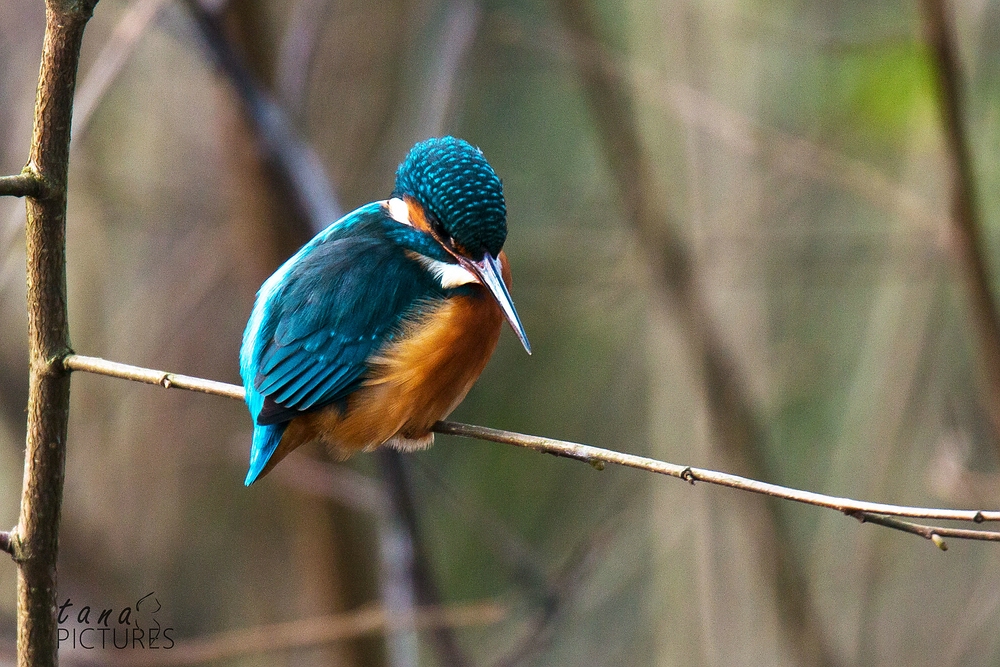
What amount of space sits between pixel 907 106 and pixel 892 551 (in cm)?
191

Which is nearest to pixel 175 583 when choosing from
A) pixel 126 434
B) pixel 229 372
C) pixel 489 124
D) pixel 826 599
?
pixel 126 434

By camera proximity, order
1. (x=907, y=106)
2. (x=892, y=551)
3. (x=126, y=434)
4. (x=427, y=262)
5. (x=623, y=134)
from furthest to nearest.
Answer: (x=126, y=434)
(x=892, y=551)
(x=623, y=134)
(x=907, y=106)
(x=427, y=262)

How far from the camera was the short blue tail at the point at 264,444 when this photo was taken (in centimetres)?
215

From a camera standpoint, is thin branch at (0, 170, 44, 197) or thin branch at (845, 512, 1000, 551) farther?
thin branch at (0, 170, 44, 197)

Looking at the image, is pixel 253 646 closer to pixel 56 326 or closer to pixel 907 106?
pixel 56 326

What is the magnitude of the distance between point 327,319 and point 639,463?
3.58 ft

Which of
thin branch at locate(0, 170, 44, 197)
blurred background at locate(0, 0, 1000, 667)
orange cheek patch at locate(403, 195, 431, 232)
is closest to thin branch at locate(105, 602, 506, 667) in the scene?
blurred background at locate(0, 0, 1000, 667)

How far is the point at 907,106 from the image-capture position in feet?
10.1

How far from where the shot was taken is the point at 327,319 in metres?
2.28

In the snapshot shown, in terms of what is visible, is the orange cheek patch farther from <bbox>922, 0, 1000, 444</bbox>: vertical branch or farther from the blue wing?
<bbox>922, 0, 1000, 444</bbox>: vertical branch

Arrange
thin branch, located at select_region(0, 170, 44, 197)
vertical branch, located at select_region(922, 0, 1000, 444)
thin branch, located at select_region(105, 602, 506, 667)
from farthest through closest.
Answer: thin branch, located at select_region(105, 602, 506, 667) → vertical branch, located at select_region(922, 0, 1000, 444) → thin branch, located at select_region(0, 170, 44, 197)

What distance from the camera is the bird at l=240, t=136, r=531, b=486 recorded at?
2.16m

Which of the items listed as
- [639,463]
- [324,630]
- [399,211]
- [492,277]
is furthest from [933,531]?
[324,630]

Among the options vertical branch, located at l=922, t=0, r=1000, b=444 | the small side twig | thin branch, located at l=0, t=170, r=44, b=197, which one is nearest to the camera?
thin branch, located at l=0, t=170, r=44, b=197
